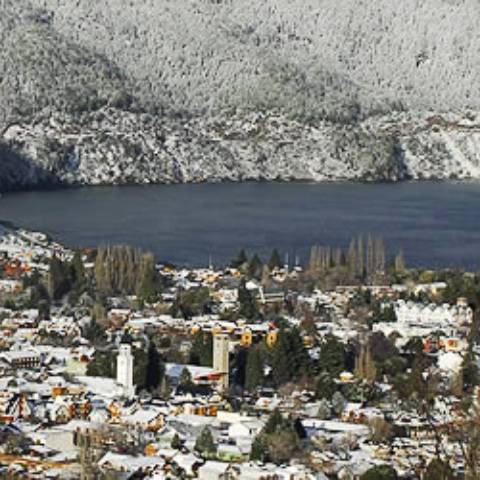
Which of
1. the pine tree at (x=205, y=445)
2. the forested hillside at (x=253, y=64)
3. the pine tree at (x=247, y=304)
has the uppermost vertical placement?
the forested hillside at (x=253, y=64)

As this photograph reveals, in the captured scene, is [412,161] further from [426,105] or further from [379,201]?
[379,201]

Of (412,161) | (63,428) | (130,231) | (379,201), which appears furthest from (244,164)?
(63,428)

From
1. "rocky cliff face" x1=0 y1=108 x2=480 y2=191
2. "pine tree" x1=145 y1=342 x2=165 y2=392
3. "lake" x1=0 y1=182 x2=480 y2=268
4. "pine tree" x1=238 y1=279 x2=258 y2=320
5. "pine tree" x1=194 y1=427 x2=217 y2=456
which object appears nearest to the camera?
"pine tree" x1=194 y1=427 x2=217 y2=456

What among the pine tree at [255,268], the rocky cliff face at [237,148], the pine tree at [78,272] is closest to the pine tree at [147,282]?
the pine tree at [78,272]

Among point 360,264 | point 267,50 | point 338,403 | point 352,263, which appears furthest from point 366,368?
point 267,50

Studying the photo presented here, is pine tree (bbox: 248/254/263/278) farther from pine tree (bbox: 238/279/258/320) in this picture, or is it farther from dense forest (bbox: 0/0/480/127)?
dense forest (bbox: 0/0/480/127)

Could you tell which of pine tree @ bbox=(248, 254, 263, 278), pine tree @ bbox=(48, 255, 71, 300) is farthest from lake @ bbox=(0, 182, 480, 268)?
pine tree @ bbox=(48, 255, 71, 300)

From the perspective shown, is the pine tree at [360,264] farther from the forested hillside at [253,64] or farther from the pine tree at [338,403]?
the forested hillside at [253,64]
